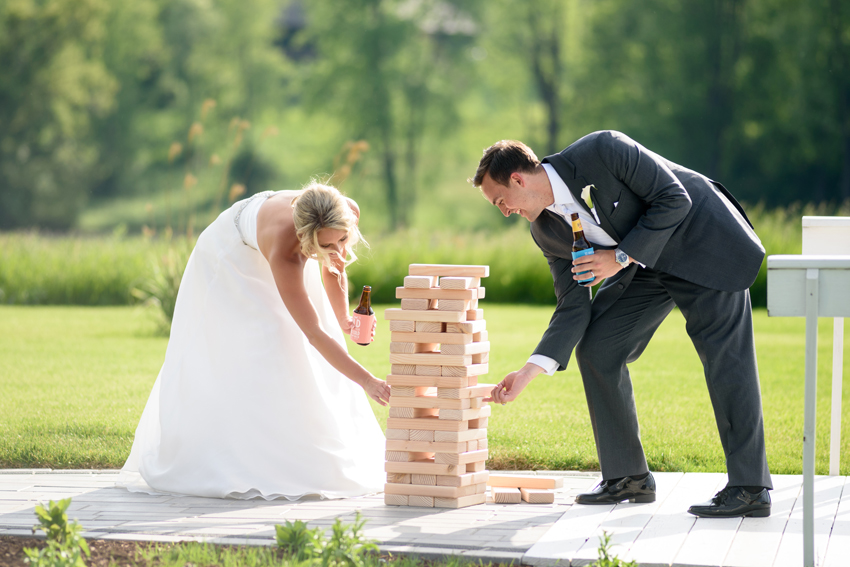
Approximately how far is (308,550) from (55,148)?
36.3 m

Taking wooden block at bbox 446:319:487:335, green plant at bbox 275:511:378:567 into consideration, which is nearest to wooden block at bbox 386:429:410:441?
wooden block at bbox 446:319:487:335

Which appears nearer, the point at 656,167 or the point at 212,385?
the point at 656,167

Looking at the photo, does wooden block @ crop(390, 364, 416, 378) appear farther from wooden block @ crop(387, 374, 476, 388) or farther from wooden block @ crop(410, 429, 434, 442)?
wooden block @ crop(410, 429, 434, 442)

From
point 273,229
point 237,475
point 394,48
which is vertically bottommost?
point 237,475

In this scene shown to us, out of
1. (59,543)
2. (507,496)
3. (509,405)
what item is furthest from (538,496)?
(509,405)

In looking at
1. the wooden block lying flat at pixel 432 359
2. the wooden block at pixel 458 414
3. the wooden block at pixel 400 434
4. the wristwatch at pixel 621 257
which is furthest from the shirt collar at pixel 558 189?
the wooden block at pixel 400 434

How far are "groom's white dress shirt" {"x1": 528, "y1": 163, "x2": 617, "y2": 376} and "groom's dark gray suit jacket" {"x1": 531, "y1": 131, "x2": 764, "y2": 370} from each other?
26 mm

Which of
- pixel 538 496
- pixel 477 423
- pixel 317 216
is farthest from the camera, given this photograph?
pixel 477 423

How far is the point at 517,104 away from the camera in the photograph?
119 ft

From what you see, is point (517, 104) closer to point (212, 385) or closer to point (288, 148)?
point (288, 148)

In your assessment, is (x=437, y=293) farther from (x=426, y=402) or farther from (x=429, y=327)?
(x=426, y=402)

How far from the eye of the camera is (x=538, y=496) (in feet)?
14.1

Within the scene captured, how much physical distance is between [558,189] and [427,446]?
1356 millimetres

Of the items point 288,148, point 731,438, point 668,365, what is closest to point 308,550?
point 731,438
